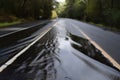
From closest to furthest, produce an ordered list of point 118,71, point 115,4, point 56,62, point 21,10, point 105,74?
point 105,74 → point 118,71 → point 56,62 → point 115,4 → point 21,10

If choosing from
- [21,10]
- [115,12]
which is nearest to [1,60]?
[115,12]

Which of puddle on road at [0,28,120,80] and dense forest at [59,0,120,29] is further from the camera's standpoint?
dense forest at [59,0,120,29]

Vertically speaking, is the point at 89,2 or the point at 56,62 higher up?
the point at 56,62

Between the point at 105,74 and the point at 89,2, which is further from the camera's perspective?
the point at 89,2

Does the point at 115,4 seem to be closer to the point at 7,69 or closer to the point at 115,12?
the point at 115,12

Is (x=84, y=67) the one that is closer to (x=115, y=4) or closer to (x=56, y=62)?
(x=56, y=62)

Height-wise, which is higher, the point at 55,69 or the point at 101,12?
the point at 55,69

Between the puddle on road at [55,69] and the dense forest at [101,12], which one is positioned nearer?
the puddle on road at [55,69]

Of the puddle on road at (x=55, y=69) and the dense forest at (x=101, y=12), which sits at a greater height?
the puddle on road at (x=55, y=69)

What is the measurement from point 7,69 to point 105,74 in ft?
8.11

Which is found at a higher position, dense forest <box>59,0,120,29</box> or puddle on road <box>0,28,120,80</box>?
puddle on road <box>0,28,120,80</box>

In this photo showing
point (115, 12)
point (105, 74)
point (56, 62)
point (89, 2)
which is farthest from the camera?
point (89, 2)

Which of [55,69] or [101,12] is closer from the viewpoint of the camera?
[55,69]

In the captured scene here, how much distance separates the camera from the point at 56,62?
27.1 feet
